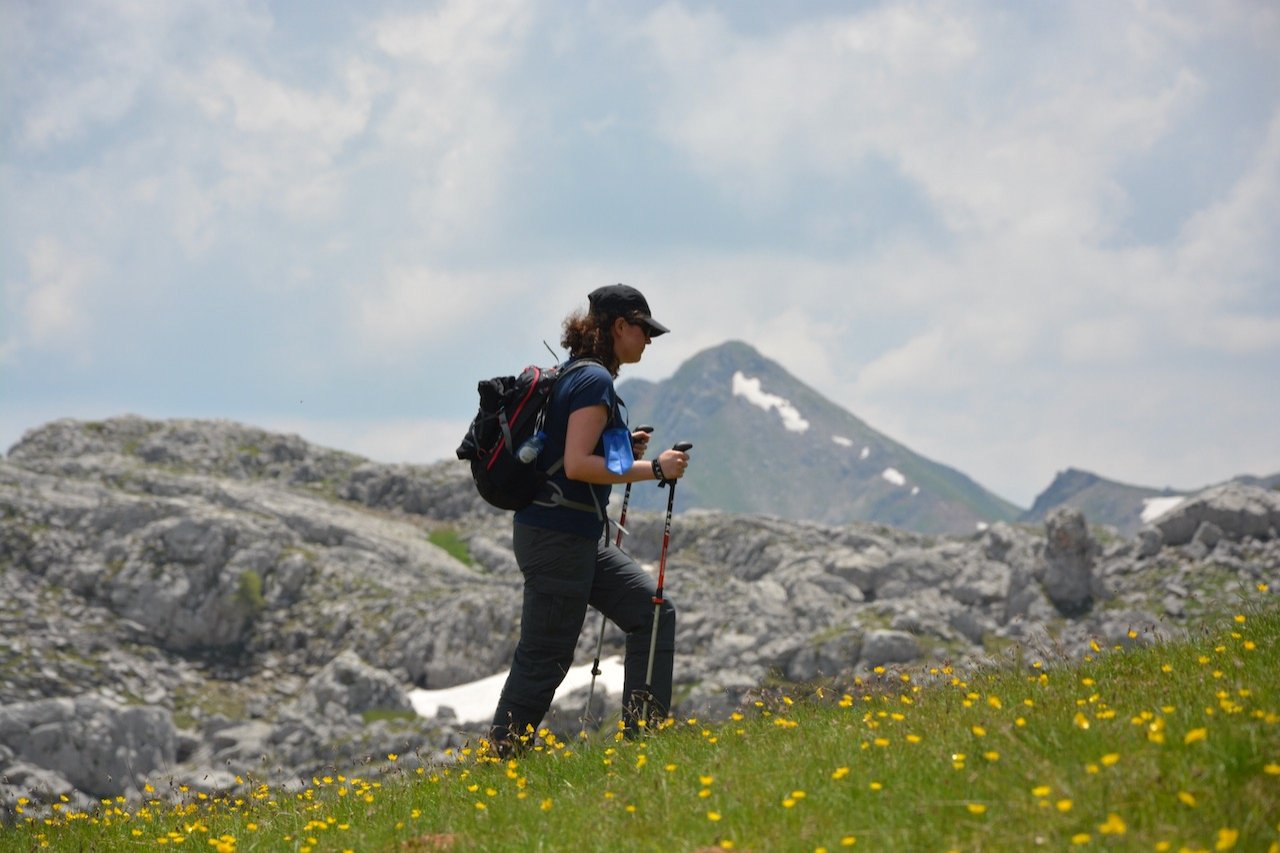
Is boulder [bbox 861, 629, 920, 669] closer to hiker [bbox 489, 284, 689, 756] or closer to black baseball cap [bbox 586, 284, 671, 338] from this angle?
hiker [bbox 489, 284, 689, 756]

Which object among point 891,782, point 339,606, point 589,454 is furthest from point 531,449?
point 339,606

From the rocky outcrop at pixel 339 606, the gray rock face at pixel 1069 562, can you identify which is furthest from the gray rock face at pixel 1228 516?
the gray rock face at pixel 1069 562

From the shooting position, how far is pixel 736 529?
126625 millimetres

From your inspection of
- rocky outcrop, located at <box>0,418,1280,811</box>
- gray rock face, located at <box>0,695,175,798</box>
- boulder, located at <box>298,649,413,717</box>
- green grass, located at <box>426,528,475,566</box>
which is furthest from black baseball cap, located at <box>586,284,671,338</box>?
green grass, located at <box>426,528,475,566</box>

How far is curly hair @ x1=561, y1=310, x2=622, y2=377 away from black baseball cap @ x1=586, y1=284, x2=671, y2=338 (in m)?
0.08

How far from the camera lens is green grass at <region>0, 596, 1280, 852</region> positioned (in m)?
4.97

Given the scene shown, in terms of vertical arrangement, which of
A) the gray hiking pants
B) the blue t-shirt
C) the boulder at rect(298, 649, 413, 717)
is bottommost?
the boulder at rect(298, 649, 413, 717)

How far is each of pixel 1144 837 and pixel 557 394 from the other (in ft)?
18.5

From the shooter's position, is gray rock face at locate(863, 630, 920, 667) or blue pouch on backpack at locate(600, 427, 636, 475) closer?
blue pouch on backpack at locate(600, 427, 636, 475)

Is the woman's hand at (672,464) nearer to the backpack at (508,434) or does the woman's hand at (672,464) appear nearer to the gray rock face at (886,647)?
the backpack at (508,434)

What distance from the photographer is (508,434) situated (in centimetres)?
869

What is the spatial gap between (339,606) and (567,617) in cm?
8654

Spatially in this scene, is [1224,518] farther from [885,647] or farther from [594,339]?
[594,339]

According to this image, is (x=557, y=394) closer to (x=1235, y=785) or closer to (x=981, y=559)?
(x=1235, y=785)
